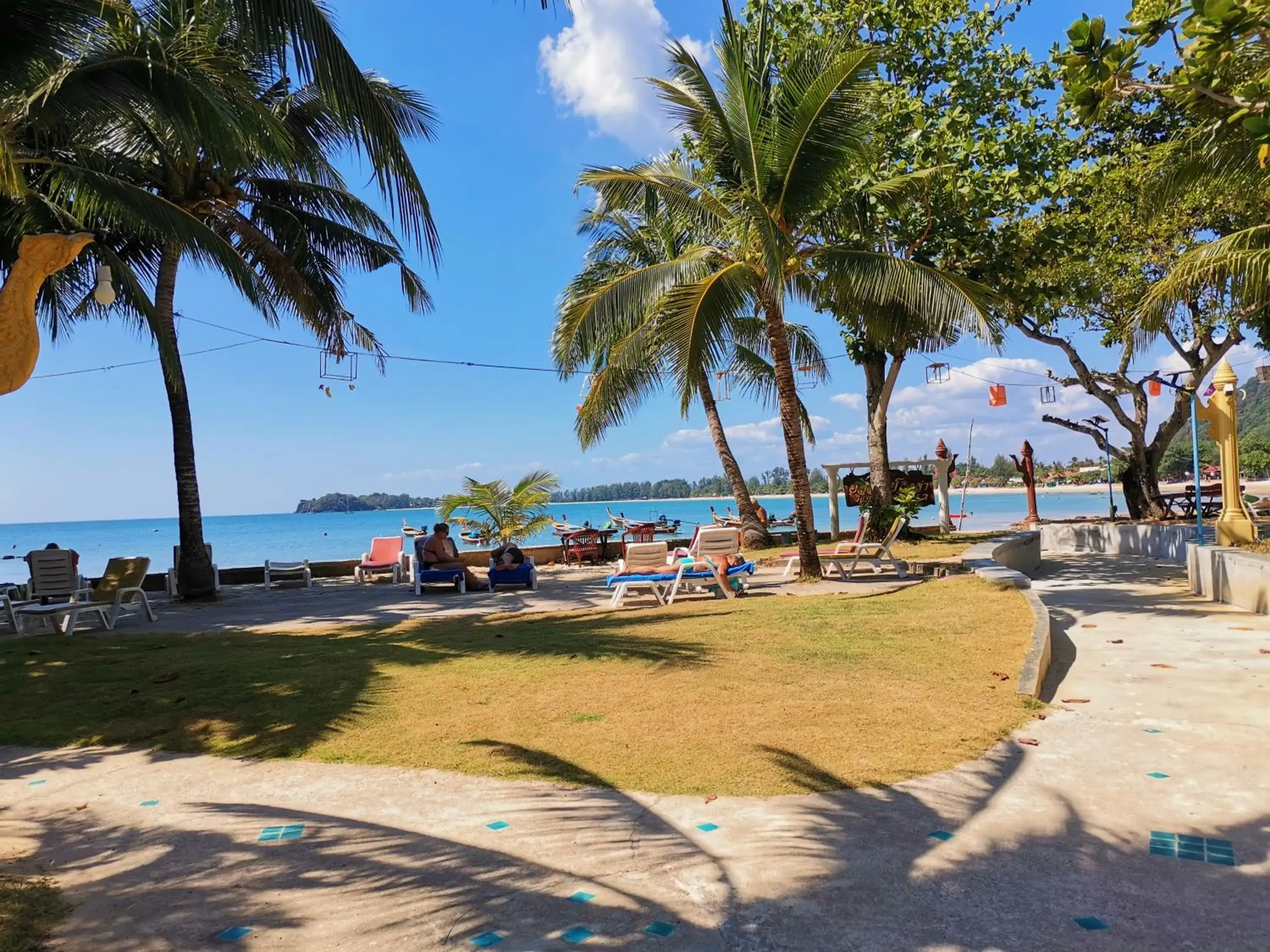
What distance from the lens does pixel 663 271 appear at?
11.2 meters

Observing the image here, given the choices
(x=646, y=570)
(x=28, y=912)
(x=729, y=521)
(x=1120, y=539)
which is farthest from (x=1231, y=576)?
(x=729, y=521)

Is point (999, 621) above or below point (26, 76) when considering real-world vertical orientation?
below

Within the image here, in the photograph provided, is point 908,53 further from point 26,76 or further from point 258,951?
point 258,951

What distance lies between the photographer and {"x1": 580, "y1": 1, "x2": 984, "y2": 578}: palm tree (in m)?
9.85

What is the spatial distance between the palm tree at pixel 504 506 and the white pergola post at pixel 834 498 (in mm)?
6301

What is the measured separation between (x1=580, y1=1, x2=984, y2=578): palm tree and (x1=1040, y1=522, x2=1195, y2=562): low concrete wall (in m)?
6.81

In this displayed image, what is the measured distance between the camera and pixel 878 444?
1662cm

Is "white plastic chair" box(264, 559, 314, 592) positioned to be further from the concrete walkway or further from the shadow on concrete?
the shadow on concrete

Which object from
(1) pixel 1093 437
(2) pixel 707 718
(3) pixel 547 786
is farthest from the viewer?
(1) pixel 1093 437

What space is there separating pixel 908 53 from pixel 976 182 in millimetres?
4321

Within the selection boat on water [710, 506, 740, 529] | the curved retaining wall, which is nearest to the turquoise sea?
boat on water [710, 506, 740, 529]

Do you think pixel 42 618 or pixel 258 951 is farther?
pixel 42 618

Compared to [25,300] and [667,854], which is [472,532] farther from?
[667,854]

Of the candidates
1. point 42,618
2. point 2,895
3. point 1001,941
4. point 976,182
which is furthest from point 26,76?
point 976,182
